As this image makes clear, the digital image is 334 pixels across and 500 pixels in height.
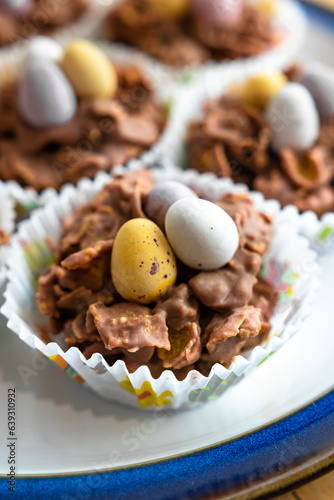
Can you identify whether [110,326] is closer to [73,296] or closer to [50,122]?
[73,296]

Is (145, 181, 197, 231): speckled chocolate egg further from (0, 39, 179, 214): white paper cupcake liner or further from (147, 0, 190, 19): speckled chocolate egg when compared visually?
(147, 0, 190, 19): speckled chocolate egg

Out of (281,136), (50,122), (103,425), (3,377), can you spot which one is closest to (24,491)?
(103,425)

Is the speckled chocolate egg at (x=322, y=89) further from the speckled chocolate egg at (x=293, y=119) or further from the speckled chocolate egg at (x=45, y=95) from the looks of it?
the speckled chocolate egg at (x=45, y=95)

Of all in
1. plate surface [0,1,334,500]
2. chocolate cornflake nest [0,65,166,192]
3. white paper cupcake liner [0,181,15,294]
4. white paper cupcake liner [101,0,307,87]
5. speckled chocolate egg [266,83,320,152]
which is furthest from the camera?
white paper cupcake liner [101,0,307,87]

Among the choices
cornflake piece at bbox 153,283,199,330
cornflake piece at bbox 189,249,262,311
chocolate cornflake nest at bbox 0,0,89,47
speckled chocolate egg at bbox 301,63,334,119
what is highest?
speckled chocolate egg at bbox 301,63,334,119

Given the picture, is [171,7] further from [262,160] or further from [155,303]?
[155,303]

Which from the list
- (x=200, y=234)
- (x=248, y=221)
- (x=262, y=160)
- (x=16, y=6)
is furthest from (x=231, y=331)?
(x=16, y=6)

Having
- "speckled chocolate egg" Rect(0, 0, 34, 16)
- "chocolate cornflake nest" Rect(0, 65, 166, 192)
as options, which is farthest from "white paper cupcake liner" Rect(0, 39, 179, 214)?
"speckled chocolate egg" Rect(0, 0, 34, 16)
